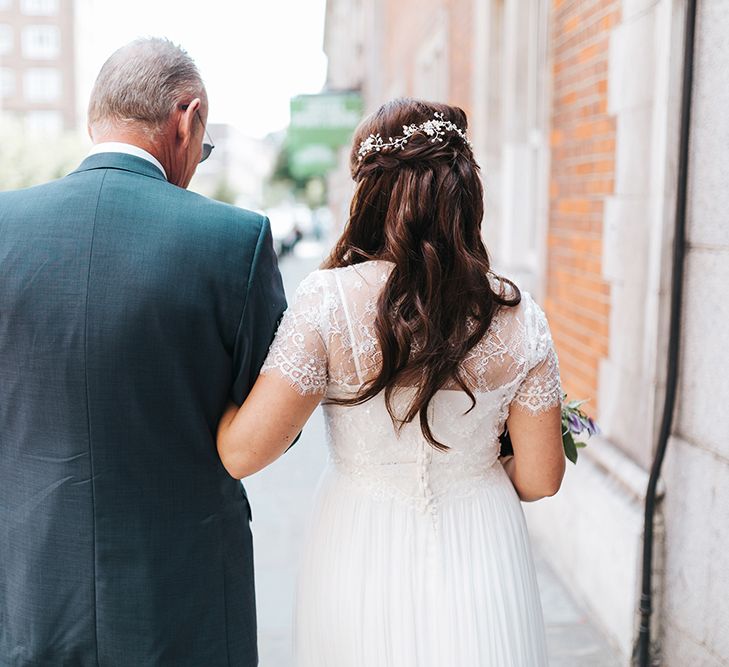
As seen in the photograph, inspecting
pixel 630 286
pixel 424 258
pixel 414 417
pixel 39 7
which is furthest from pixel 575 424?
pixel 39 7

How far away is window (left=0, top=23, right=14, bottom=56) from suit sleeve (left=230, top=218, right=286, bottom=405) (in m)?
93.5

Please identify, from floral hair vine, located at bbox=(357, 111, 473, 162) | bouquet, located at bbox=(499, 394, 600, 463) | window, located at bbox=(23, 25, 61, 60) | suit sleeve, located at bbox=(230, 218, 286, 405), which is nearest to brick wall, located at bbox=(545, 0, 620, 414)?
bouquet, located at bbox=(499, 394, 600, 463)

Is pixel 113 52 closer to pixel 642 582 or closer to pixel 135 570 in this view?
pixel 135 570

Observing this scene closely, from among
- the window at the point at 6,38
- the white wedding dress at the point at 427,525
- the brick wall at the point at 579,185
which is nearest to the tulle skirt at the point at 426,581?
the white wedding dress at the point at 427,525

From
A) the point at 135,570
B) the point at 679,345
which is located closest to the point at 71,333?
the point at 135,570

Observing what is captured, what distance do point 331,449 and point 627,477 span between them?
74.2 inches

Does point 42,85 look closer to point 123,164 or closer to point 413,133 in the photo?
point 123,164

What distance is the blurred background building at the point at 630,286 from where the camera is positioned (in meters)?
3.15

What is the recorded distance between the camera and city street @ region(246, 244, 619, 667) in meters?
4.01

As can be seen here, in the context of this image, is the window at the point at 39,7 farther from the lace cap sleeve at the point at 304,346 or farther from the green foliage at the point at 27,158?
the lace cap sleeve at the point at 304,346

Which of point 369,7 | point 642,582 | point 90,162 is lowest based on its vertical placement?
point 642,582

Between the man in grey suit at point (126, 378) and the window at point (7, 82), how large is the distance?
3618 inches

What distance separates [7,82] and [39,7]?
7.36m

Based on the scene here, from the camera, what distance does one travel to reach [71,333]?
200 cm
